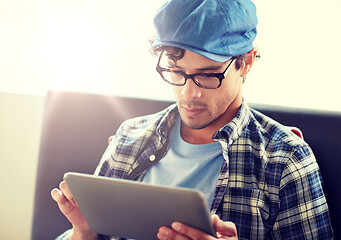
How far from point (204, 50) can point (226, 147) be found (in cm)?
30

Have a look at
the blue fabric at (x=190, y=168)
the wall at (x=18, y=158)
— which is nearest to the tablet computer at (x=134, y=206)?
the blue fabric at (x=190, y=168)

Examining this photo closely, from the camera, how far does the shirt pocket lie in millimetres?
1150

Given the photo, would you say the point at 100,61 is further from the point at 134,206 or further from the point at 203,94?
the point at 134,206

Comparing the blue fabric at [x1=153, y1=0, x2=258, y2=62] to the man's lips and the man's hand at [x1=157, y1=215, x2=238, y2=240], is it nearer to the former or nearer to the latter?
the man's lips

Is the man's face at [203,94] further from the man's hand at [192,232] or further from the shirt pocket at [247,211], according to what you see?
the man's hand at [192,232]

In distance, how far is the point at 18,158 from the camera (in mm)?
2104

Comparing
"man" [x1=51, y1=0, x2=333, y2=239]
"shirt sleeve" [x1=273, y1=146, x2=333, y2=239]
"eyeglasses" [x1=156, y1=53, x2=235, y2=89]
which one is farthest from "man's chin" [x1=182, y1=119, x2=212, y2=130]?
"shirt sleeve" [x1=273, y1=146, x2=333, y2=239]

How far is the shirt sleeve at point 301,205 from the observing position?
111cm

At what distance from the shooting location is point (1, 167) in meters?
2.11

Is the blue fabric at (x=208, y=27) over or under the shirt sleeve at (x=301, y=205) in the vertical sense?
over

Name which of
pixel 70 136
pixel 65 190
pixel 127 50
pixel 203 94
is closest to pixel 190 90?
pixel 203 94

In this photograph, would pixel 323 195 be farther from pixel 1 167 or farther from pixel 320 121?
pixel 1 167

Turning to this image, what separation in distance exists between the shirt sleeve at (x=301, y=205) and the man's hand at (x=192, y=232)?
0.22 metres

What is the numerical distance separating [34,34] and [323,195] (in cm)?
151
